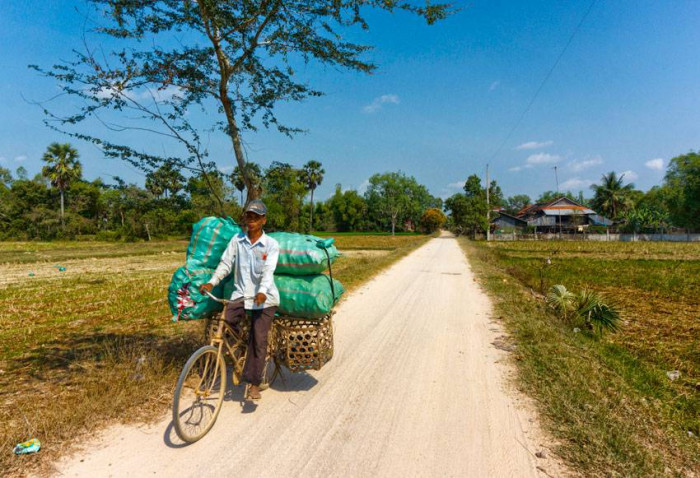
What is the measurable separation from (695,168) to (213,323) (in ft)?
205

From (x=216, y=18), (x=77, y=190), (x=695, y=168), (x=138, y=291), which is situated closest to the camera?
(x=216, y=18)

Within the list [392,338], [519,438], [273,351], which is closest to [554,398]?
[519,438]

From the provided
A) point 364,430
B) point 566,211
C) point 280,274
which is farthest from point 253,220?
point 566,211

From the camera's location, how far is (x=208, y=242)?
3840 mm

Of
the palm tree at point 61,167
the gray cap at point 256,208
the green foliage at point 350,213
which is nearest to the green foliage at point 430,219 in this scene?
the green foliage at point 350,213

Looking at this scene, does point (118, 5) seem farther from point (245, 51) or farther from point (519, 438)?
point (519, 438)

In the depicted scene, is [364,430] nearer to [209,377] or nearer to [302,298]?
[302,298]

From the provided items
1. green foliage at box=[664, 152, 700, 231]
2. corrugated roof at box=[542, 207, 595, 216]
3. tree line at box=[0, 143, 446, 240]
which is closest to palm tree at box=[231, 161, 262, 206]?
tree line at box=[0, 143, 446, 240]

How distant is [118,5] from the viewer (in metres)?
4.02

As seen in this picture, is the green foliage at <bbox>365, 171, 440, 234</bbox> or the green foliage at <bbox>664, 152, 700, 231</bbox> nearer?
the green foliage at <bbox>664, 152, 700, 231</bbox>

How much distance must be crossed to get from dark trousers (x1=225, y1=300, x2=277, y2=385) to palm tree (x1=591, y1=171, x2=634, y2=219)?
74928 mm

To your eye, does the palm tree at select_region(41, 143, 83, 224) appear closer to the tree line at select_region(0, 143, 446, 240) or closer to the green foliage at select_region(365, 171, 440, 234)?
the tree line at select_region(0, 143, 446, 240)

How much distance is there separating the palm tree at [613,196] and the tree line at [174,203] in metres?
41.9

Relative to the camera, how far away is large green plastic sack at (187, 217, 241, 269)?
12.5ft
